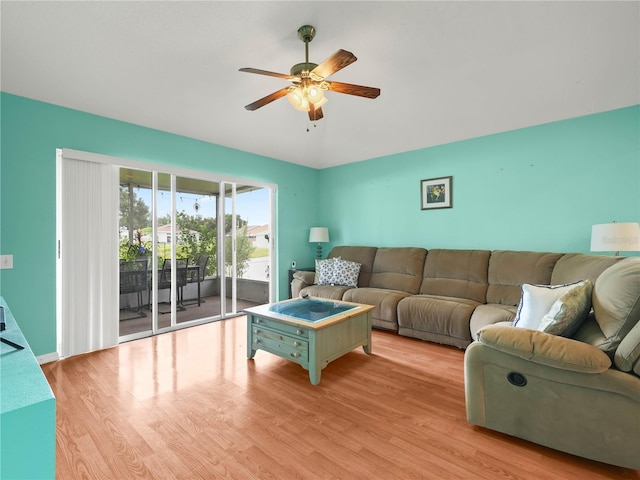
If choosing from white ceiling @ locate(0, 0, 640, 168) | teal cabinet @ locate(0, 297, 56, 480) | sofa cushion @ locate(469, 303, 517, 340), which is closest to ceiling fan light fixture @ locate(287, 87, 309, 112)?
white ceiling @ locate(0, 0, 640, 168)

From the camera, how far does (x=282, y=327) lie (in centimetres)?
261

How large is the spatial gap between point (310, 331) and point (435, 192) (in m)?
2.90

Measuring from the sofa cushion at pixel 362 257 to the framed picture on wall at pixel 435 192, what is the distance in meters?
1.01

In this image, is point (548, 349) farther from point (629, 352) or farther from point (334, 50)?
point (334, 50)

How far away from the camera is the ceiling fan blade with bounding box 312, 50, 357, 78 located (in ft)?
5.57

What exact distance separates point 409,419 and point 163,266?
322cm

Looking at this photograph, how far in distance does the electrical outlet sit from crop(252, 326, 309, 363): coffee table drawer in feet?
Answer: 7.23

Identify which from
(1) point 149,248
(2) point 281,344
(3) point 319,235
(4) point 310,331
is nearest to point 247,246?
(3) point 319,235

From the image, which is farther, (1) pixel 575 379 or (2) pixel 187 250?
(2) pixel 187 250

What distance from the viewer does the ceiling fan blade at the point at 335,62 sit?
5.57 feet

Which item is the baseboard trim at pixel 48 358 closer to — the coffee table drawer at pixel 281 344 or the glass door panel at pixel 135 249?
the glass door panel at pixel 135 249

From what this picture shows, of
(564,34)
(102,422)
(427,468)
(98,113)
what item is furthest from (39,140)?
(564,34)

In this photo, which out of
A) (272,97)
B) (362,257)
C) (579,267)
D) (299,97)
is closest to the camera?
(299,97)

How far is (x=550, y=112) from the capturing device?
3162 mm
